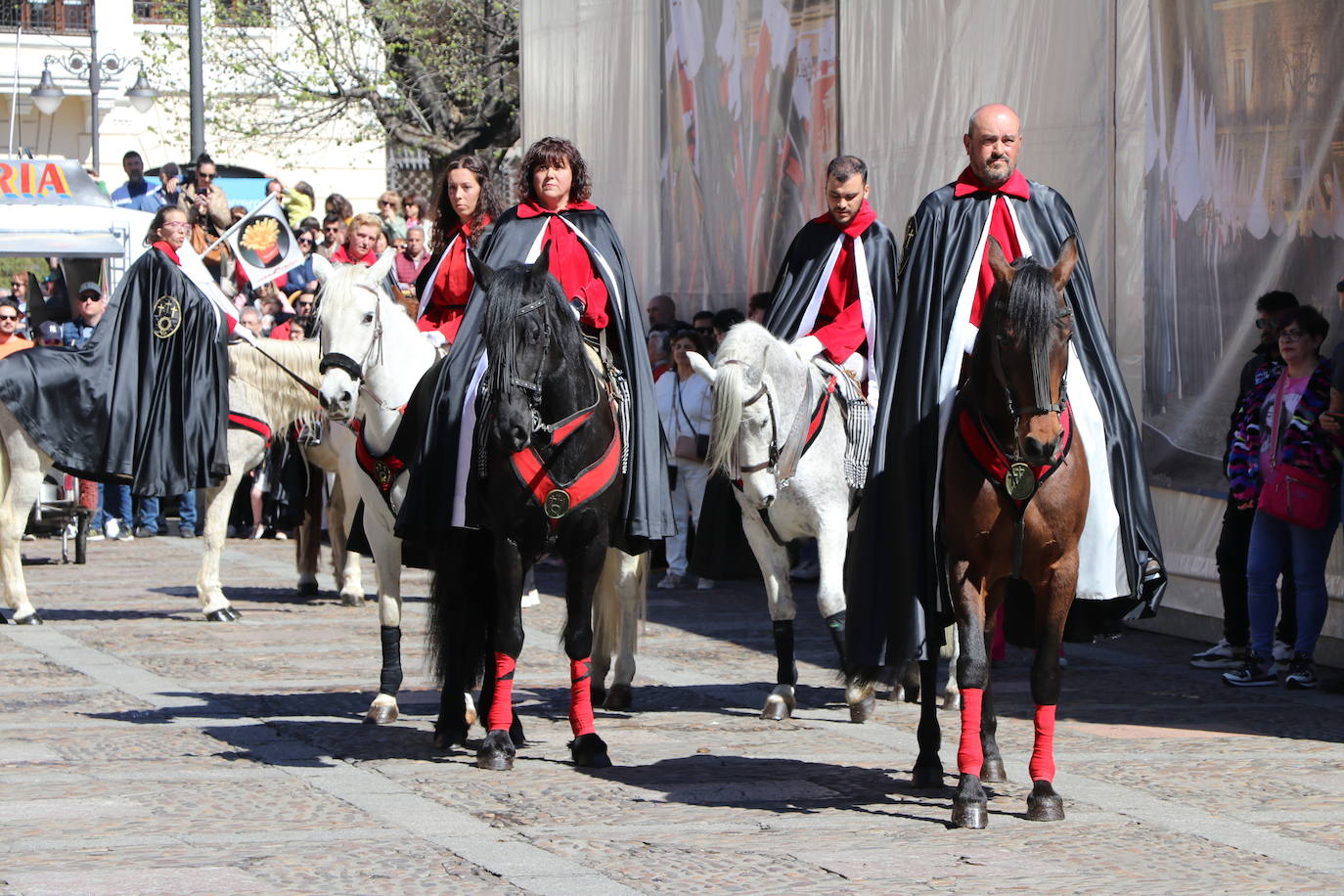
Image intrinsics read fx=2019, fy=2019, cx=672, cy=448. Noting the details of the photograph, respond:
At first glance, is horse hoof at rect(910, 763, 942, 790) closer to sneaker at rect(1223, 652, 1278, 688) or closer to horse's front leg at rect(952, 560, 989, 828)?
horse's front leg at rect(952, 560, 989, 828)

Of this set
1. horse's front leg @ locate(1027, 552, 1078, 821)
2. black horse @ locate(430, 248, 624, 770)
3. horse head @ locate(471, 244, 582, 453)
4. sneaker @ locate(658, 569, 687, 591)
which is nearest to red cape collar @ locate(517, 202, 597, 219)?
black horse @ locate(430, 248, 624, 770)

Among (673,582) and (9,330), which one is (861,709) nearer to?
(673,582)

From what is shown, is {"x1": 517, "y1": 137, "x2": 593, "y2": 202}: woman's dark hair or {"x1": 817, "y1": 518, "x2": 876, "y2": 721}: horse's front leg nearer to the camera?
{"x1": 517, "y1": 137, "x2": 593, "y2": 202}: woman's dark hair

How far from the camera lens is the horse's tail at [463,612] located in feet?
27.5

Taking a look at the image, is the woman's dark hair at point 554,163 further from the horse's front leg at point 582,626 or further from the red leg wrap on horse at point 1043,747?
the red leg wrap on horse at point 1043,747

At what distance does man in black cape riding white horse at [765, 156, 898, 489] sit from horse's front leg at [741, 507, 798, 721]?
0.51m

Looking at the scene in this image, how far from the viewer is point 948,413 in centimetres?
712

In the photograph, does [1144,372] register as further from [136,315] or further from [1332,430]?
[136,315]

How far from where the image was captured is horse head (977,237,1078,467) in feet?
21.4

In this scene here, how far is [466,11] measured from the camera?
1211 inches

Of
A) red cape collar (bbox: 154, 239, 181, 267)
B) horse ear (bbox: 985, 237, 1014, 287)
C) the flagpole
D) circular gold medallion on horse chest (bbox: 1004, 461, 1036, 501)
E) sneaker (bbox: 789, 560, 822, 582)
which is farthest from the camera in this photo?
the flagpole

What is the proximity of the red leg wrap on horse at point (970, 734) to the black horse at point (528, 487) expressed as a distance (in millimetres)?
1693

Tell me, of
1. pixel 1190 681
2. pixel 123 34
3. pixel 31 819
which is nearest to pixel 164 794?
pixel 31 819

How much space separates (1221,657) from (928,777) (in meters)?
4.16
